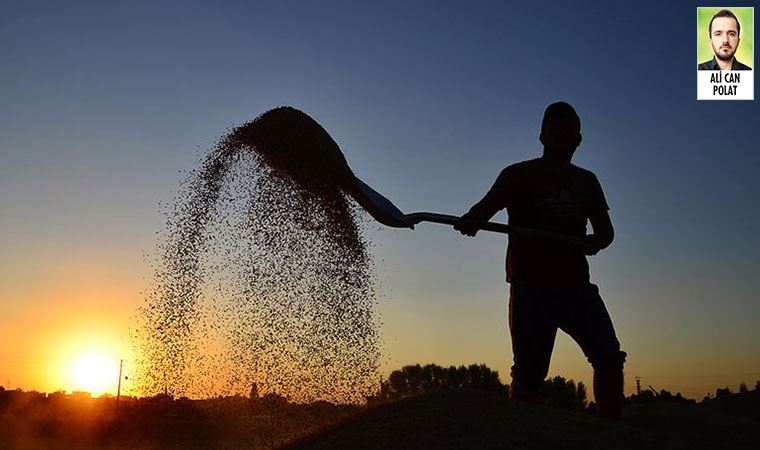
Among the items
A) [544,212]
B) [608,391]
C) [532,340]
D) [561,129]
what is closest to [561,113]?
[561,129]

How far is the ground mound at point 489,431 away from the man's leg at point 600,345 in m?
0.37

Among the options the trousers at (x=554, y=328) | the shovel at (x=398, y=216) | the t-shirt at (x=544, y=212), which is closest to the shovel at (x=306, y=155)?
the shovel at (x=398, y=216)

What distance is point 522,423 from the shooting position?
339 cm

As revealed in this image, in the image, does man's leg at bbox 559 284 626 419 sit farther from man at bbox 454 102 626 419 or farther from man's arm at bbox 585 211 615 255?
man's arm at bbox 585 211 615 255

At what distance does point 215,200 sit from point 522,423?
3.10 metres

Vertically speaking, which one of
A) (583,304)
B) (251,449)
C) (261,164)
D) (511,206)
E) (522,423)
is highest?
(261,164)

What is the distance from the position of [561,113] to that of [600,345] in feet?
4.59

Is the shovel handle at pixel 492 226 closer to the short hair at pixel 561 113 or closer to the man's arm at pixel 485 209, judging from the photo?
the man's arm at pixel 485 209

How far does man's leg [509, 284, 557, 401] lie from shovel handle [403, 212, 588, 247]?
1.04 feet

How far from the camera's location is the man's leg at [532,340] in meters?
4.16

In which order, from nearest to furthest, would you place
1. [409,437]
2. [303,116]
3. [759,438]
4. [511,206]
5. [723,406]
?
[409,437] → [759,438] → [511,206] → [303,116] → [723,406]

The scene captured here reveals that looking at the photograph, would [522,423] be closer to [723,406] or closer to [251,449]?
[251,449]

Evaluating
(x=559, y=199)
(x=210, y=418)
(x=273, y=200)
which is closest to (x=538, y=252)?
(x=559, y=199)

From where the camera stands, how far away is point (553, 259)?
4230 mm
